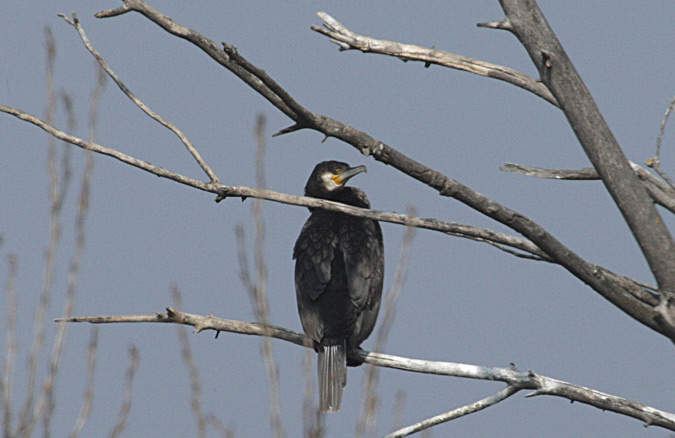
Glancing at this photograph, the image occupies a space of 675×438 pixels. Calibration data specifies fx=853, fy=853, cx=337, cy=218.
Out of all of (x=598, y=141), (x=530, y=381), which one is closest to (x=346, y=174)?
(x=598, y=141)

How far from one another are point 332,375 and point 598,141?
2730 millimetres

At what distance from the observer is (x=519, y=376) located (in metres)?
5.25

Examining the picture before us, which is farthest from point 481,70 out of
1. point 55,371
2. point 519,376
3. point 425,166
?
point 55,371

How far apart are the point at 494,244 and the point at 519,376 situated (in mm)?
906

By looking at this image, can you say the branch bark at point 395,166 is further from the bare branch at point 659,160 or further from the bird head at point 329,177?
the bird head at point 329,177

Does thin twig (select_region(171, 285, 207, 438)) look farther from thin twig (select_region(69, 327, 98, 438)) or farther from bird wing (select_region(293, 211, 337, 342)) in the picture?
bird wing (select_region(293, 211, 337, 342))

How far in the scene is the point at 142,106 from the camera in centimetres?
548

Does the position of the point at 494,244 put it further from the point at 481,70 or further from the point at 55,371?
the point at 55,371

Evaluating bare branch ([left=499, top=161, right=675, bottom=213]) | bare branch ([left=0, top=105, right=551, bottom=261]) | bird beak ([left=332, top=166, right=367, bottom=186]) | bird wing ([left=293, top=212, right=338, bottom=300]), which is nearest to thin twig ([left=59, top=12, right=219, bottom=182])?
bare branch ([left=0, top=105, right=551, bottom=261])

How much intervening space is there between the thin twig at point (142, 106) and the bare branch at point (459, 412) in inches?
74.7

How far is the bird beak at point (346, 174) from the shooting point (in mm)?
Result: 8133

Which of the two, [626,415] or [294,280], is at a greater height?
[294,280]

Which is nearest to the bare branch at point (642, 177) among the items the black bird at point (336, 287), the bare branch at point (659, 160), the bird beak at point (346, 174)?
the bare branch at point (659, 160)

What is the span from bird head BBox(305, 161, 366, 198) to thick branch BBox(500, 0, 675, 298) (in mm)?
3021
